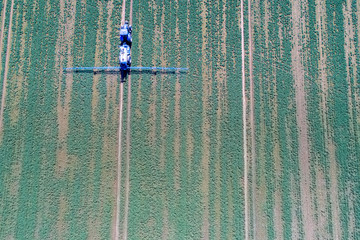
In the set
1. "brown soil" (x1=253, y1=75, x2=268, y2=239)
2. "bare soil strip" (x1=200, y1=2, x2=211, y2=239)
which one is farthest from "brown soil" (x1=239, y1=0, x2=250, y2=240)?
"bare soil strip" (x1=200, y1=2, x2=211, y2=239)

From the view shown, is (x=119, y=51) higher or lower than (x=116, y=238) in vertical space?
higher

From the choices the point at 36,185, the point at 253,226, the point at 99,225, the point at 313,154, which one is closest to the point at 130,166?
the point at 99,225

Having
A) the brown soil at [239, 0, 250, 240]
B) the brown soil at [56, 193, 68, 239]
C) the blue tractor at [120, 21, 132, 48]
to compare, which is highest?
the blue tractor at [120, 21, 132, 48]

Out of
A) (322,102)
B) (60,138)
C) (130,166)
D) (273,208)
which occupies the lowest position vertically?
(273,208)

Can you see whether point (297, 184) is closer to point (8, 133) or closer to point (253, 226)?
point (253, 226)

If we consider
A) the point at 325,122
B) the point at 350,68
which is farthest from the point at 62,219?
the point at 350,68

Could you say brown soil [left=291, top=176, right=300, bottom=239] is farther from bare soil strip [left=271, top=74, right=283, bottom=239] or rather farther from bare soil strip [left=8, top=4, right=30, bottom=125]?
bare soil strip [left=8, top=4, right=30, bottom=125]

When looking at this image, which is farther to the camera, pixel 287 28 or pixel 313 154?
pixel 287 28
